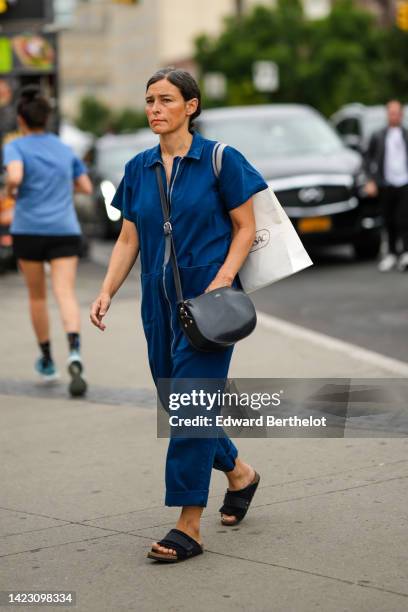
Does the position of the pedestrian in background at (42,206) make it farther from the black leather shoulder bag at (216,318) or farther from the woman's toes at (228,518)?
the black leather shoulder bag at (216,318)

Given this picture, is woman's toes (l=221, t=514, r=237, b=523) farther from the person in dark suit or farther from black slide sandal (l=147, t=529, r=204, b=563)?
the person in dark suit

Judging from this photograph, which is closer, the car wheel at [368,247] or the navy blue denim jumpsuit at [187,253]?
the navy blue denim jumpsuit at [187,253]

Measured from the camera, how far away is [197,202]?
5367 millimetres

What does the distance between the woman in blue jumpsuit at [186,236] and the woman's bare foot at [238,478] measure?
382 millimetres

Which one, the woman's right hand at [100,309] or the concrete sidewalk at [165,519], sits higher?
the woman's right hand at [100,309]

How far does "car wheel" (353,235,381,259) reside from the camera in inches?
681

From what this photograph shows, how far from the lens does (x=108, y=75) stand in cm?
16488

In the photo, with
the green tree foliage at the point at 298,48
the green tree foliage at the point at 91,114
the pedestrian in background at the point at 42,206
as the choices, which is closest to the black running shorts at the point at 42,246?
the pedestrian in background at the point at 42,206

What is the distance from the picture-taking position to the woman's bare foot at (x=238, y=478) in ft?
18.8

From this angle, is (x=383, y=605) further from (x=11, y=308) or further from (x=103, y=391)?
(x=11, y=308)

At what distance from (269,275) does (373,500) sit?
1054 millimetres

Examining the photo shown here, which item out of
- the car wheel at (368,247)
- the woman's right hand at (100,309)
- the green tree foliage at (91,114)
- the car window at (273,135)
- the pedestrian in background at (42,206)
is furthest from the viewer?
the green tree foliage at (91,114)

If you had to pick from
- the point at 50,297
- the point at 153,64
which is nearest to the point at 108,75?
the point at 153,64

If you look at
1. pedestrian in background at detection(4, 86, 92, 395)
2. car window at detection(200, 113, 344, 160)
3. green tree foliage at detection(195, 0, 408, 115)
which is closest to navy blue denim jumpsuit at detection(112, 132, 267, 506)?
pedestrian in background at detection(4, 86, 92, 395)
